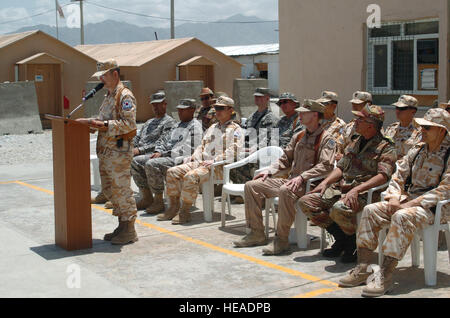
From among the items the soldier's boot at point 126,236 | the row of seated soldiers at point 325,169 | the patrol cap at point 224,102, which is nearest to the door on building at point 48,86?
the row of seated soldiers at point 325,169

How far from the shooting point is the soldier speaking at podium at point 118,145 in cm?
648

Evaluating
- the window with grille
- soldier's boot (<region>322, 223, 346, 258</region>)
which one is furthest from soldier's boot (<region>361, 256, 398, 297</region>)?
the window with grille

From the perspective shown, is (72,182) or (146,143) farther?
(146,143)

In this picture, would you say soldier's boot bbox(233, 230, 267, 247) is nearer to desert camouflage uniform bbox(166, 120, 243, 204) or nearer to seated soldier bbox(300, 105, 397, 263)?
seated soldier bbox(300, 105, 397, 263)

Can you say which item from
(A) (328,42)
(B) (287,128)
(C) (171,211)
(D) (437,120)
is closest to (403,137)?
(B) (287,128)

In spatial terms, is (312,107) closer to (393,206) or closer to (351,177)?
(351,177)

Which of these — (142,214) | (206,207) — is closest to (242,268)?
(206,207)

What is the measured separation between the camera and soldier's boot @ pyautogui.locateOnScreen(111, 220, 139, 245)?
261 inches

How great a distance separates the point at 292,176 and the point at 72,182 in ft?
7.22

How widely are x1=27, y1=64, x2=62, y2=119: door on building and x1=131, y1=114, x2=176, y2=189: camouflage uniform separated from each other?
1470cm

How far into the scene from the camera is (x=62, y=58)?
23156 mm

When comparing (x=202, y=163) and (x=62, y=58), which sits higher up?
(x=62, y=58)

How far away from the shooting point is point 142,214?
326 inches
